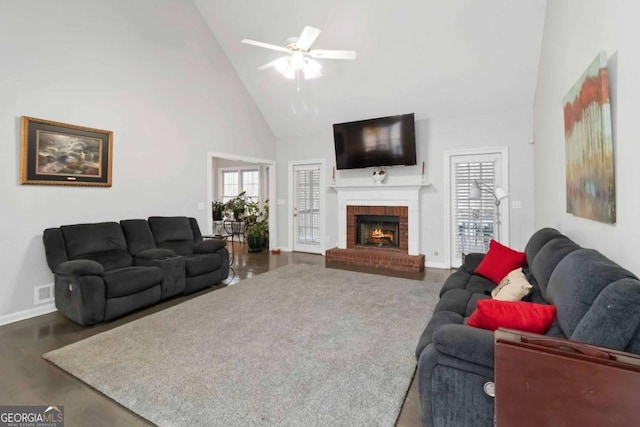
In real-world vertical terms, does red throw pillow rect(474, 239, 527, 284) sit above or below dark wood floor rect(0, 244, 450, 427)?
above

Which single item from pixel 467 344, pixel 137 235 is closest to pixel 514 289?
pixel 467 344

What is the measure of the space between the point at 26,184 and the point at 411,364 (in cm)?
427

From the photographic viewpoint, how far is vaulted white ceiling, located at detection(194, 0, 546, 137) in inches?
161

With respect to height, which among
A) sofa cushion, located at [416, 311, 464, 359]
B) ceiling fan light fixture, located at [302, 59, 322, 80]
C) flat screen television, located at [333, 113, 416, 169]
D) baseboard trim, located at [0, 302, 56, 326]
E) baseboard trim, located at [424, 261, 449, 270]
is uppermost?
ceiling fan light fixture, located at [302, 59, 322, 80]

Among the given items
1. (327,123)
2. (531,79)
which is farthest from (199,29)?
(531,79)

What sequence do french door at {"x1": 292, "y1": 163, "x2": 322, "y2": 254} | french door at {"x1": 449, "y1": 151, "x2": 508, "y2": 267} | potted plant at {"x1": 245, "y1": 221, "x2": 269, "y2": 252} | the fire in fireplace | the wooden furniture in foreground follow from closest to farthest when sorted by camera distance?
the wooden furniture in foreground → french door at {"x1": 449, "y1": 151, "x2": 508, "y2": 267} → the fire in fireplace → french door at {"x1": 292, "y1": 163, "x2": 322, "y2": 254} → potted plant at {"x1": 245, "y1": 221, "x2": 269, "y2": 252}

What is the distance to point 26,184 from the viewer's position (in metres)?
3.36

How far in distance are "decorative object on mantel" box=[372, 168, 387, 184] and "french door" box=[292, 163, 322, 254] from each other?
4.52ft

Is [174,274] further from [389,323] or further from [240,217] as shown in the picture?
[240,217]

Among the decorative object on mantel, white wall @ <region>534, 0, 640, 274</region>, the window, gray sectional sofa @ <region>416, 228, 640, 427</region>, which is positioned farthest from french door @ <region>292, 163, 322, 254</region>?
gray sectional sofa @ <region>416, 228, 640, 427</region>

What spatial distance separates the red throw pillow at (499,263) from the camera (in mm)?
2971

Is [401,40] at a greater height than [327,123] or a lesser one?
greater

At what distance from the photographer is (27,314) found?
132 inches

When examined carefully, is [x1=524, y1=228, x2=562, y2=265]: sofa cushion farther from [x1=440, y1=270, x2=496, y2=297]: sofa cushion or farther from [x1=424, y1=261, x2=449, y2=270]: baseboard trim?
[x1=424, y1=261, x2=449, y2=270]: baseboard trim
